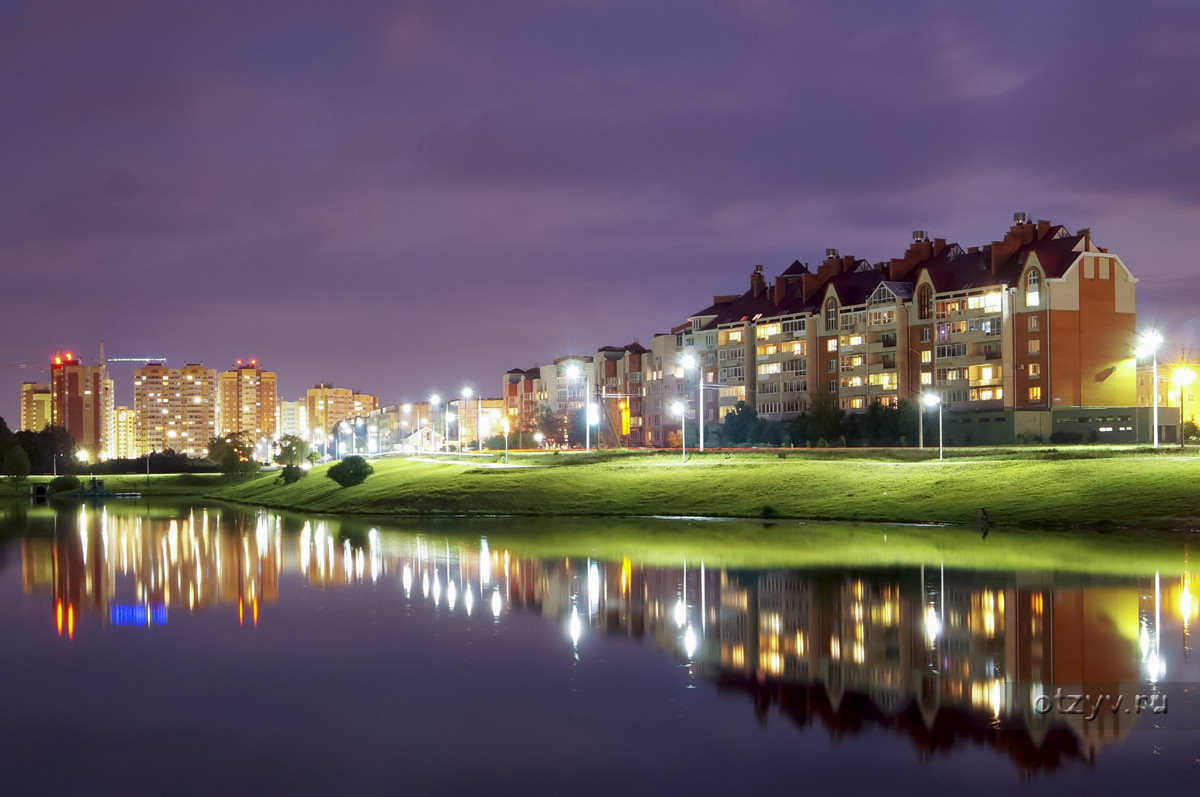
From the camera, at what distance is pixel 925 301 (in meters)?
116

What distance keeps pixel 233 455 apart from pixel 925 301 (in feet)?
332

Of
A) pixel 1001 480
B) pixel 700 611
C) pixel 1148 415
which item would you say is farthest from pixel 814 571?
pixel 1148 415

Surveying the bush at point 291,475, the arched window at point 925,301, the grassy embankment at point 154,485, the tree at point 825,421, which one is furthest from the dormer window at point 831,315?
the grassy embankment at point 154,485

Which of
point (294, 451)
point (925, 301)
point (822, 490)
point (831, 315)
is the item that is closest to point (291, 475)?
point (294, 451)

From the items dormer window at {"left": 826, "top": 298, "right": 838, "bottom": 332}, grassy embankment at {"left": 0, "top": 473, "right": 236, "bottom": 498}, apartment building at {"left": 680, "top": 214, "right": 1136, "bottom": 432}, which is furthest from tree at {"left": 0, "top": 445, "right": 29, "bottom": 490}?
dormer window at {"left": 826, "top": 298, "right": 838, "bottom": 332}

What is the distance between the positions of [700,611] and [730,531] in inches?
919

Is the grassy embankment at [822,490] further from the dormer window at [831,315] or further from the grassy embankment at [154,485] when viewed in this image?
the grassy embankment at [154,485]

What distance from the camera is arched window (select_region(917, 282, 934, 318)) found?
379 ft

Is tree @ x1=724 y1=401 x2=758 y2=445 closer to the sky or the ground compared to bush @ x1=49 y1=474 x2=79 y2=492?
closer to the sky

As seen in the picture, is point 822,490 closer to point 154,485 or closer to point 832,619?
point 832,619

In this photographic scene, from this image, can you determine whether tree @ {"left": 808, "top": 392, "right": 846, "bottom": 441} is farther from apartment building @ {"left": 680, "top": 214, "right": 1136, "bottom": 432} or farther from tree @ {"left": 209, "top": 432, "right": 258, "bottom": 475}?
tree @ {"left": 209, "top": 432, "right": 258, "bottom": 475}

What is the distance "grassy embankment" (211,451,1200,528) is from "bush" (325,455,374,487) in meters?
1.17

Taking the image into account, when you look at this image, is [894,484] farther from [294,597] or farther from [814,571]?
[294,597]

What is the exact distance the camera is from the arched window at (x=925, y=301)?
115375 mm
